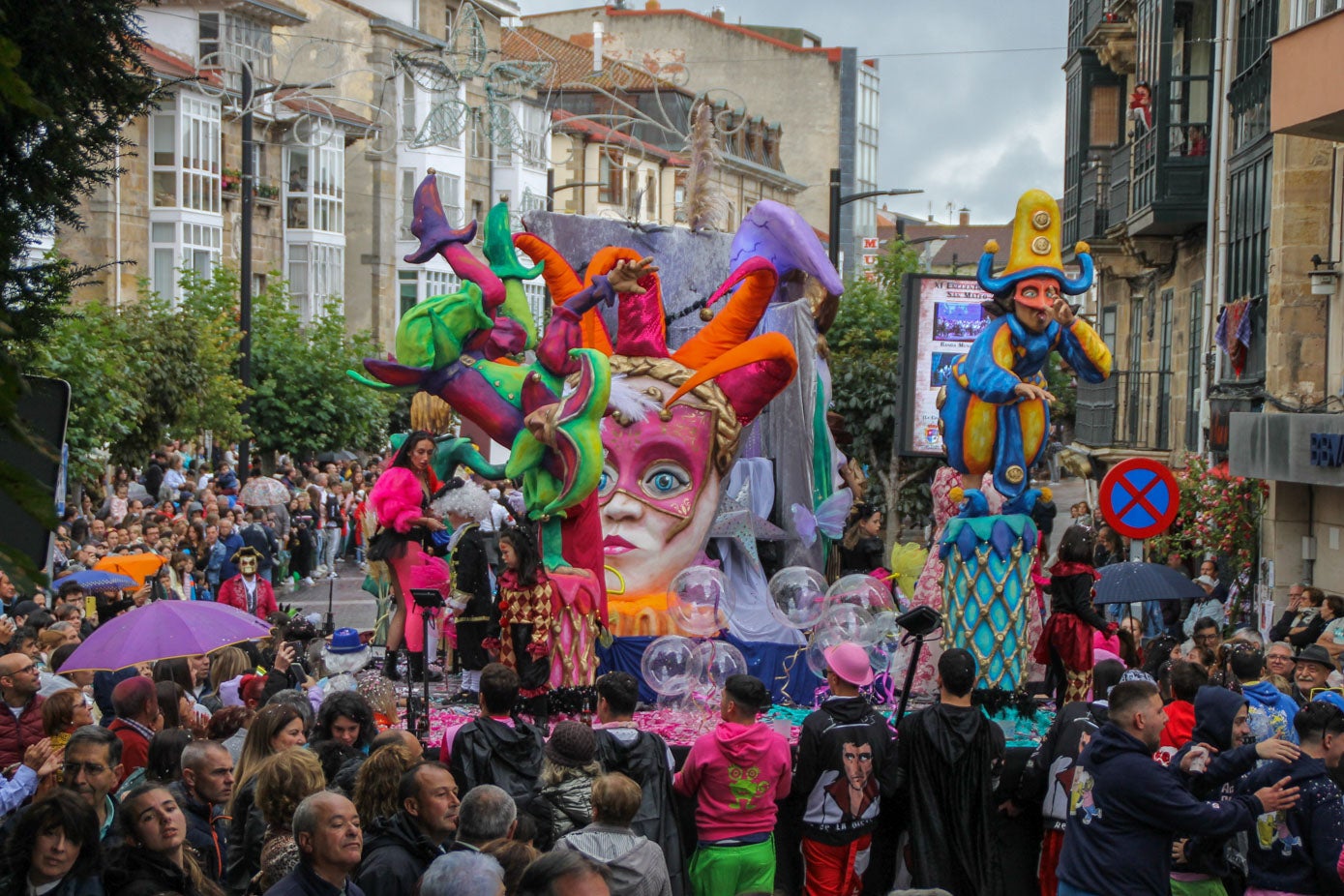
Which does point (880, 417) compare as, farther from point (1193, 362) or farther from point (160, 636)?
point (160, 636)

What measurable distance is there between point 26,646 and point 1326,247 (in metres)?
14.9

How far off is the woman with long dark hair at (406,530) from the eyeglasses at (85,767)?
640 cm

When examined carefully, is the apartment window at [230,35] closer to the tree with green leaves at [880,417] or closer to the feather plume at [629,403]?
the tree with green leaves at [880,417]

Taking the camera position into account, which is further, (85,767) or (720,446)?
(720,446)

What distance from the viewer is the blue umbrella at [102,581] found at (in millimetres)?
13045

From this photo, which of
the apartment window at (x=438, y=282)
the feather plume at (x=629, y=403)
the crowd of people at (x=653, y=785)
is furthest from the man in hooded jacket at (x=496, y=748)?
the apartment window at (x=438, y=282)

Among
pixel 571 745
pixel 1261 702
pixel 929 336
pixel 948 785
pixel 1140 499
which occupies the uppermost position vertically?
pixel 929 336

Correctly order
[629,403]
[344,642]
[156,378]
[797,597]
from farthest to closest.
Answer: [156,378]
[629,403]
[797,597]
[344,642]

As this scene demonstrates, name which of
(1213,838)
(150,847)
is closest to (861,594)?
(1213,838)

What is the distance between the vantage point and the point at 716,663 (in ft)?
39.7

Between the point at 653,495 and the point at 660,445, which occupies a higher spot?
the point at 660,445

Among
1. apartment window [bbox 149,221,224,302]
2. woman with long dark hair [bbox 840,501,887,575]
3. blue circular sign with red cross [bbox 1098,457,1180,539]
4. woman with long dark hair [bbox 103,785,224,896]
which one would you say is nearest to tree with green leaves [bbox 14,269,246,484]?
apartment window [bbox 149,221,224,302]

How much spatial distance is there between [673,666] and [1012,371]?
289cm

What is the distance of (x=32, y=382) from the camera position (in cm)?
561
